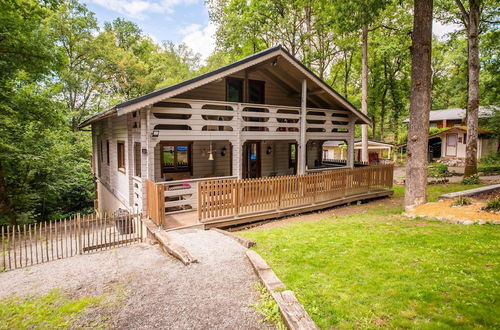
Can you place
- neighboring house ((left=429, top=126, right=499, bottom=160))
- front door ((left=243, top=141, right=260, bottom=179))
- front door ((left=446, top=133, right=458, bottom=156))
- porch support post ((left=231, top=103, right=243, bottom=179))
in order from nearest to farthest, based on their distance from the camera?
porch support post ((left=231, top=103, right=243, bottom=179)), front door ((left=243, top=141, right=260, bottom=179)), neighboring house ((left=429, top=126, right=499, bottom=160)), front door ((left=446, top=133, right=458, bottom=156))

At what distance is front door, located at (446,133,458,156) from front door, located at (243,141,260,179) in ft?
98.5

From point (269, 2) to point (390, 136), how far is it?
125 feet

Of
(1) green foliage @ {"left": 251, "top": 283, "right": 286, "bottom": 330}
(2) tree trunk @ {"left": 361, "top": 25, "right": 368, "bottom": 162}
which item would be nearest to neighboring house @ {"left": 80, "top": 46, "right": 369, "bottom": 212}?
(2) tree trunk @ {"left": 361, "top": 25, "right": 368, "bottom": 162}

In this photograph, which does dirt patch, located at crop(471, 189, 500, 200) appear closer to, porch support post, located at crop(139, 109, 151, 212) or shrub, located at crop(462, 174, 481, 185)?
shrub, located at crop(462, 174, 481, 185)

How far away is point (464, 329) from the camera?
3.25 m

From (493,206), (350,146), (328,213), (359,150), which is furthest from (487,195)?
(359,150)

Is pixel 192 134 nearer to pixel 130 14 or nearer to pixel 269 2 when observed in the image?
pixel 269 2

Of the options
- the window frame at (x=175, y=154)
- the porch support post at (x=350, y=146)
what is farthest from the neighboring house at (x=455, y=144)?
the window frame at (x=175, y=154)

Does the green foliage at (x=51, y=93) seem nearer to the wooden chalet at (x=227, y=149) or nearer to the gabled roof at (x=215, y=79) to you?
the wooden chalet at (x=227, y=149)

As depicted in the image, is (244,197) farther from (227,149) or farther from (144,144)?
(227,149)

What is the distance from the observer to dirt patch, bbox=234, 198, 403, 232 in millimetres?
9727

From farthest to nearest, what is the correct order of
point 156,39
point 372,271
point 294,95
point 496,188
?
point 156,39 → point 294,95 → point 496,188 → point 372,271

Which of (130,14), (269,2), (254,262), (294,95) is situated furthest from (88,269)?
(130,14)

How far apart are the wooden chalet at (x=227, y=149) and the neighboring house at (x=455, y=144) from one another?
24.9m
